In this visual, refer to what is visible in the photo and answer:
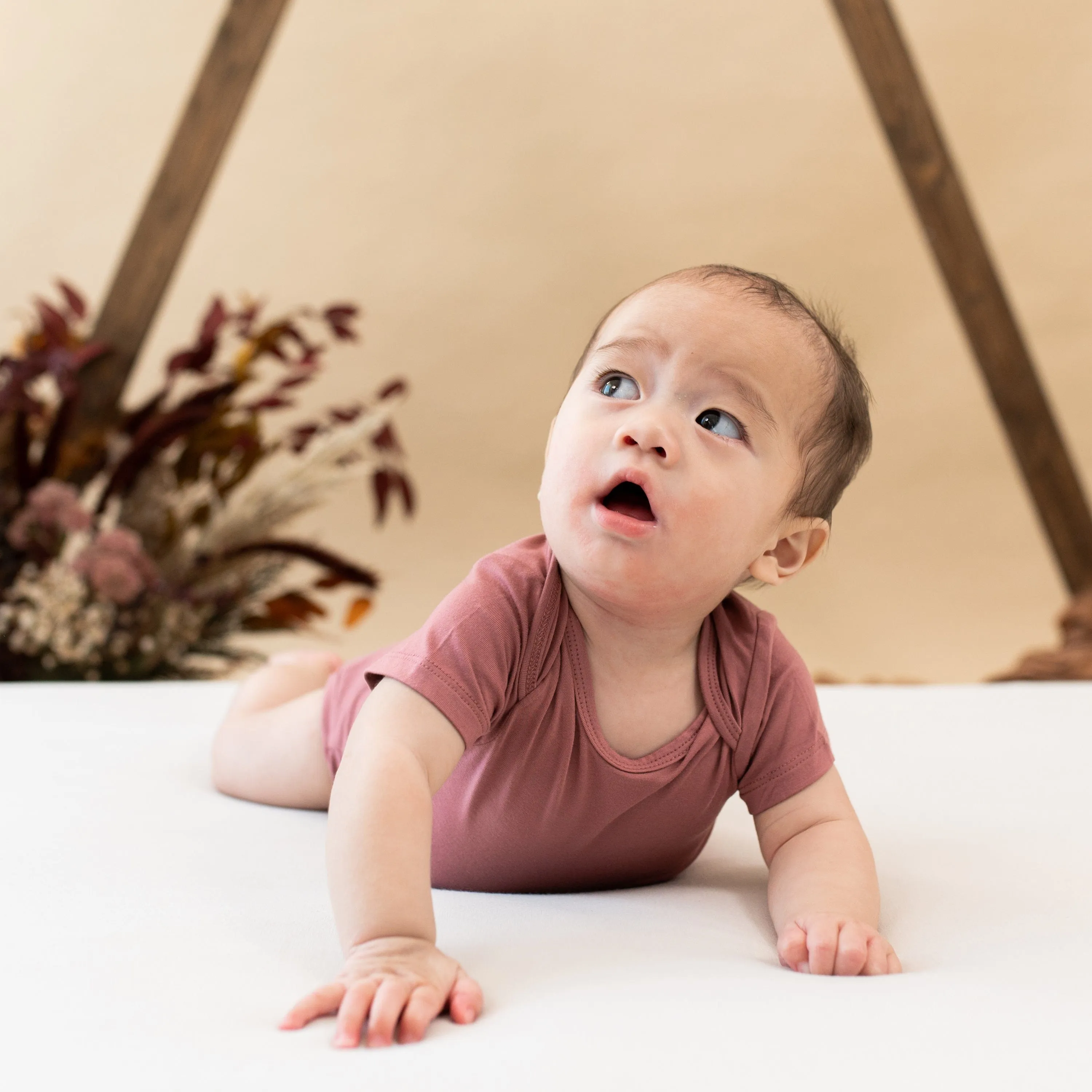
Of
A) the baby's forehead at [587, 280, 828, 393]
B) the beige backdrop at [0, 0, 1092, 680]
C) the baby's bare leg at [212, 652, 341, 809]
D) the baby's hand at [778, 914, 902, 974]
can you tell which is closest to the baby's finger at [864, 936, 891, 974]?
the baby's hand at [778, 914, 902, 974]

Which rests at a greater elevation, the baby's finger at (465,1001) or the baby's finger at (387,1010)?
the baby's finger at (387,1010)

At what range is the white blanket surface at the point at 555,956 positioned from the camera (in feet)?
1.99

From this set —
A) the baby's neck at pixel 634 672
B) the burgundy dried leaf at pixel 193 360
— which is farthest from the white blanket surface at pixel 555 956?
the burgundy dried leaf at pixel 193 360

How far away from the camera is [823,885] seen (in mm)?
891

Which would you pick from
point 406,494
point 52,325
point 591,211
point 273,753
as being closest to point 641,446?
point 273,753

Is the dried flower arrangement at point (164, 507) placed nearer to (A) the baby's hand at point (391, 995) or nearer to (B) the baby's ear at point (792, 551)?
(B) the baby's ear at point (792, 551)

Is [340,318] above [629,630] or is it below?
above

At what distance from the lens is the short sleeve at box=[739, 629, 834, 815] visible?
1.00m

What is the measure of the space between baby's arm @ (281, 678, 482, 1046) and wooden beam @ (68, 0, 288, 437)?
2.11 m

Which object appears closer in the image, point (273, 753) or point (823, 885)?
point (823, 885)

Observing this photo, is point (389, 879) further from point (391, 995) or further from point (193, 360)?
point (193, 360)

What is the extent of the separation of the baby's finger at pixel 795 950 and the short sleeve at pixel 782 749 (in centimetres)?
18

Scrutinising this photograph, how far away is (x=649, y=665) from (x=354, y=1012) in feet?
1.33

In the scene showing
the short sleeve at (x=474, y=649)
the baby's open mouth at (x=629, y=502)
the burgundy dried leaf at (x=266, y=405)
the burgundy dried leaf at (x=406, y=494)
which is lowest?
the burgundy dried leaf at (x=406, y=494)
